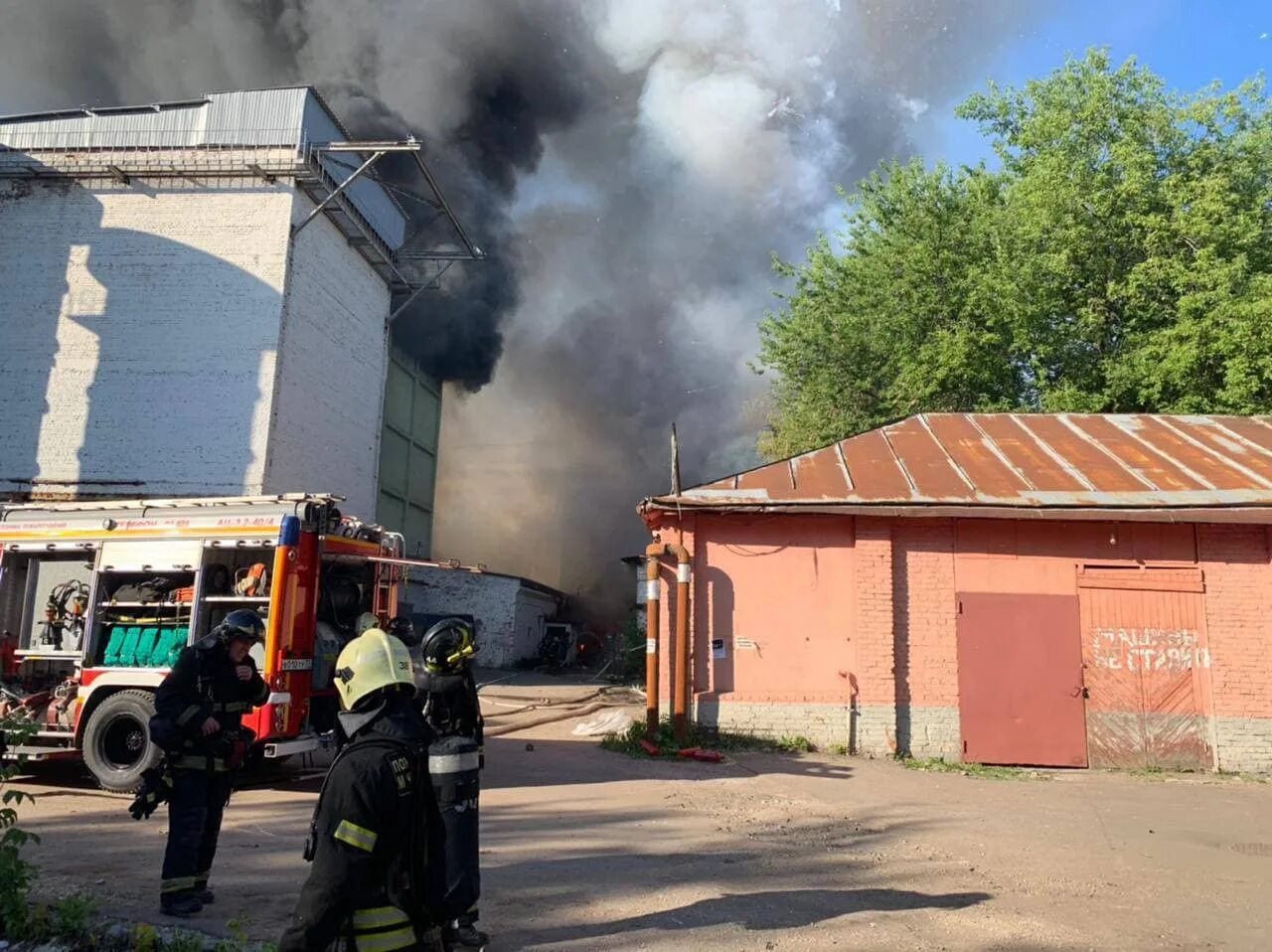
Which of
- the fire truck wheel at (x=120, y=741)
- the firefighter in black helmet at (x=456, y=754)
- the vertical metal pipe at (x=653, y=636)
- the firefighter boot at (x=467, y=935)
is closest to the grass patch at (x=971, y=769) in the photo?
the vertical metal pipe at (x=653, y=636)

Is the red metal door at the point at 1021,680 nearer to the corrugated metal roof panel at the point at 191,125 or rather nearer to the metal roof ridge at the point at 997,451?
the metal roof ridge at the point at 997,451

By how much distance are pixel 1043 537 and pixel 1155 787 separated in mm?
3002

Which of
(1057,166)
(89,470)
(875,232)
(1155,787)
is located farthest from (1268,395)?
(89,470)

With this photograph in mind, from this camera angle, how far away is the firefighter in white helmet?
2.25 metres

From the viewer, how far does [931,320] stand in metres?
20.3

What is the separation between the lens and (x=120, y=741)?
8.05 m

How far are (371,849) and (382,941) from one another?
28cm

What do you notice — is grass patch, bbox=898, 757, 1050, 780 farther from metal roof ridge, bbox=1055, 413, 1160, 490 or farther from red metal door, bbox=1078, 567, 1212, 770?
metal roof ridge, bbox=1055, 413, 1160, 490

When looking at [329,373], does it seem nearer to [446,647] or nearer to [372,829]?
[446,647]

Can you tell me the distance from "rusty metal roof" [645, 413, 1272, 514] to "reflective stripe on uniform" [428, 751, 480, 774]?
677 cm

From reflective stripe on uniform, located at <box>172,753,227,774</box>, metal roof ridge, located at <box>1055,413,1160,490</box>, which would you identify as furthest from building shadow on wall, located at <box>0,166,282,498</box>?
Result: metal roof ridge, located at <box>1055,413,1160,490</box>

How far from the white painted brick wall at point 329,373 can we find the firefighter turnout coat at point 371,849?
17.6 m

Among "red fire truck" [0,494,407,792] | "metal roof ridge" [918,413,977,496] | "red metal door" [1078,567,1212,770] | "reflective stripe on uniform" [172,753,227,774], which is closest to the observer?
"reflective stripe on uniform" [172,753,227,774]

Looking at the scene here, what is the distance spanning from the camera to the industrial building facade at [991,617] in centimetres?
1050
